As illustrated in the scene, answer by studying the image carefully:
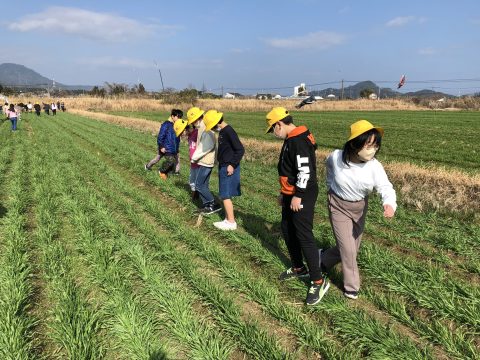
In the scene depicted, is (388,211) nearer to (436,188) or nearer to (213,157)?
(213,157)

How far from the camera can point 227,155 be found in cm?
564

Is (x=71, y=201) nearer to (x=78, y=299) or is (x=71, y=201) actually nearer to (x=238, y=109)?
(x=78, y=299)

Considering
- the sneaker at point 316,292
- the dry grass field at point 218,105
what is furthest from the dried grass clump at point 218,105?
the sneaker at point 316,292

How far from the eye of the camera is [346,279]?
3746 millimetres

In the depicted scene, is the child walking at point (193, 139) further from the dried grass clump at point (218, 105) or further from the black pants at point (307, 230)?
the dried grass clump at point (218, 105)

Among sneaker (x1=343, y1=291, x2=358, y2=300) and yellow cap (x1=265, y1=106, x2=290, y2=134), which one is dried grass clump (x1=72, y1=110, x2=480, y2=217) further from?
yellow cap (x1=265, y1=106, x2=290, y2=134)

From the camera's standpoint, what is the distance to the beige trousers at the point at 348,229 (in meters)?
3.68

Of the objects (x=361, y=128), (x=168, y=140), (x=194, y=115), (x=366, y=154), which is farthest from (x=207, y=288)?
(x=168, y=140)

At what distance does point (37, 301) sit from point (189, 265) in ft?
5.43

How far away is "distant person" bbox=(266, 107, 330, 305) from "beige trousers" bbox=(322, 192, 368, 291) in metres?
0.23

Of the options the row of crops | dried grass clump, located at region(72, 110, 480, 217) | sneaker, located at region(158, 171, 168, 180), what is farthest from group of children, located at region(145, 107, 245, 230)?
dried grass clump, located at region(72, 110, 480, 217)

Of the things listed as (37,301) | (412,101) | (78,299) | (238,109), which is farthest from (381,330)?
(412,101)

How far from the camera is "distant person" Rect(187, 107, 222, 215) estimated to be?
631cm

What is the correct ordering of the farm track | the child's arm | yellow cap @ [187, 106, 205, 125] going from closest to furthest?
1. the farm track
2. the child's arm
3. yellow cap @ [187, 106, 205, 125]
